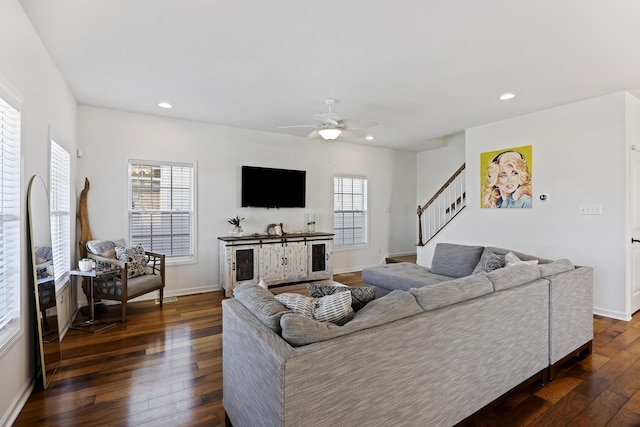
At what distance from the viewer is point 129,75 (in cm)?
321

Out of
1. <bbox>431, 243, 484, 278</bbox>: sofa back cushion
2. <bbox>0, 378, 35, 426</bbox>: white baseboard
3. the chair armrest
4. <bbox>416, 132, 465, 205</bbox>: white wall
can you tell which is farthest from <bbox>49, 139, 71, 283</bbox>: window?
<bbox>416, 132, 465, 205</bbox>: white wall

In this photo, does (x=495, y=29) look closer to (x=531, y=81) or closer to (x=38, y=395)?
(x=531, y=81)

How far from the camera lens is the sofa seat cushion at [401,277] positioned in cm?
364

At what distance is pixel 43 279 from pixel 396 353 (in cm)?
273

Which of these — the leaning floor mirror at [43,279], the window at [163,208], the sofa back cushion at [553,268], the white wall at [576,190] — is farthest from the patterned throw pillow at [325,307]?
the white wall at [576,190]

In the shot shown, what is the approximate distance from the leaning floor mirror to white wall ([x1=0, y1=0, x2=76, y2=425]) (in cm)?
5

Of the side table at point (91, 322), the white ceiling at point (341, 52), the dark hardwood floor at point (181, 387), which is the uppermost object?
the white ceiling at point (341, 52)

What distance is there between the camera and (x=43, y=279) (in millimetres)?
2490

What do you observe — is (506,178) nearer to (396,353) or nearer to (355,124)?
(355,124)

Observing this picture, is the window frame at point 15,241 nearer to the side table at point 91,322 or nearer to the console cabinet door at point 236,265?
the side table at point 91,322

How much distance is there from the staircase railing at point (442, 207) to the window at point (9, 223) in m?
5.33

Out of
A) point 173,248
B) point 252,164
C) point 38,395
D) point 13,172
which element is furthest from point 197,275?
point 13,172

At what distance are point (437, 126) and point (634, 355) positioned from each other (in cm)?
367

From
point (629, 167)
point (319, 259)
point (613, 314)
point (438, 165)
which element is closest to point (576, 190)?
point (629, 167)
